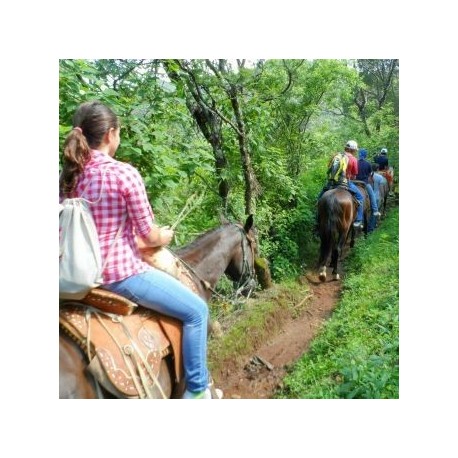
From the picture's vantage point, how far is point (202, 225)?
4.18 meters

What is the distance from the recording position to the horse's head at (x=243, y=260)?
348 centimetres

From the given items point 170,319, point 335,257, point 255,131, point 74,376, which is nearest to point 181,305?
point 170,319

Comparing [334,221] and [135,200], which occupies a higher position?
[135,200]

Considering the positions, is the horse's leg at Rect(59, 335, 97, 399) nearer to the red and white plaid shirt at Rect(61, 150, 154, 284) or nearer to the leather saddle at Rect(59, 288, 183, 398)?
the leather saddle at Rect(59, 288, 183, 398)

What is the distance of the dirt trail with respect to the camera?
3222 millimetres

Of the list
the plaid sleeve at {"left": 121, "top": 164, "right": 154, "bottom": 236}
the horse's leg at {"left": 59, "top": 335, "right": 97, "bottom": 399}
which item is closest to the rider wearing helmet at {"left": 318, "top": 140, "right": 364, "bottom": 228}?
the plaid sleeve at {"left": 121, "top": 164, "right": 154, "bottom": 236}

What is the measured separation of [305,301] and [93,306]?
133 inches

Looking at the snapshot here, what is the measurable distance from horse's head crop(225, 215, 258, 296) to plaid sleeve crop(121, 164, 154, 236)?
1.40 m

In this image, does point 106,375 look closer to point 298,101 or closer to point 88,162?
point 88,162

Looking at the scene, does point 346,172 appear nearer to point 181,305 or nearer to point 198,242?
point 198,242

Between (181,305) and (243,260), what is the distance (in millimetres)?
1248

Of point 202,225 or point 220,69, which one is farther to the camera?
point 202,225

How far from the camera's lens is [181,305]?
7.72 feet

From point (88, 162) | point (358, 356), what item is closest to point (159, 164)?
point (88, 162)
